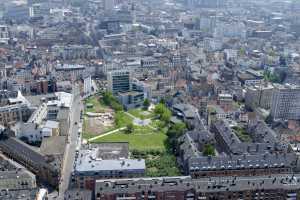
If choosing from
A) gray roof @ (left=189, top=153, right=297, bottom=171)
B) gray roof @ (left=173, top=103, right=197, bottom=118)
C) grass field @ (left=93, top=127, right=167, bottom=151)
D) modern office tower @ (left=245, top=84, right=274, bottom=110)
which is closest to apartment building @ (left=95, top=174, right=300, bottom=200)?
A: gray roof @ (left=189, top=153, right=297, bottom=171)

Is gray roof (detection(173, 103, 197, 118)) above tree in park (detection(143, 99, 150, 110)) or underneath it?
above

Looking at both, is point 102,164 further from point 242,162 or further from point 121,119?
point 121,119

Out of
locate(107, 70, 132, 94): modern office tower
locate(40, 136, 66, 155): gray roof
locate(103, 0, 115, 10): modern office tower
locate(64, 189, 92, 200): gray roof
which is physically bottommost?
locate(64, 189, 92, 200): gray roof

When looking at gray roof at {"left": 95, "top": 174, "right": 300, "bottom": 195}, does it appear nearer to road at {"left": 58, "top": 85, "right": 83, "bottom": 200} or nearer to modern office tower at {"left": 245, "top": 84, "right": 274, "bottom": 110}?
road at {"left": 58, "top": 85, "right": 83, "bottom": 200}

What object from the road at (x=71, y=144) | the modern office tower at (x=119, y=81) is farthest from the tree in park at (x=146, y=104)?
the road at (x=71, y=144)

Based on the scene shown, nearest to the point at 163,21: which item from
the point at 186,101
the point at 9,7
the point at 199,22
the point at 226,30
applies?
the point at 199,22

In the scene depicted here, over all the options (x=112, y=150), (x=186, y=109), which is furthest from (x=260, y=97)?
(x=112, y=150)
